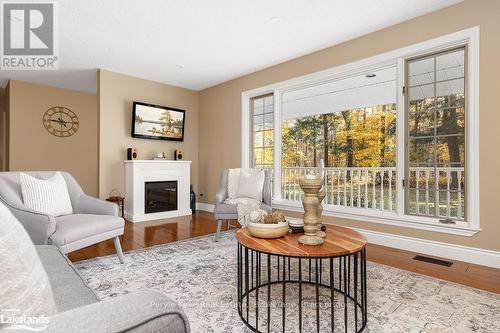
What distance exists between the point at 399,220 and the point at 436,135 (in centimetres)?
103

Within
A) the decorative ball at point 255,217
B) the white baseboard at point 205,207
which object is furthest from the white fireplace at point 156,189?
the decorative ball at point 255,217

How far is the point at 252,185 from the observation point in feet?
12.5

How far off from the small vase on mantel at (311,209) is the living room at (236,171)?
0.01 metres

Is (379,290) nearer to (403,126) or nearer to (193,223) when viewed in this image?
(403,126)

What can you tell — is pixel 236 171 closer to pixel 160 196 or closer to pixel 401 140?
pixel 160 196

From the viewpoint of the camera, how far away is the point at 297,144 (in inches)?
261

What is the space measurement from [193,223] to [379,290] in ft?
10.2

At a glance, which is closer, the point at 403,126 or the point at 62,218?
the point at 62,218

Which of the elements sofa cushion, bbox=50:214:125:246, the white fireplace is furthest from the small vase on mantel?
the white fireplace

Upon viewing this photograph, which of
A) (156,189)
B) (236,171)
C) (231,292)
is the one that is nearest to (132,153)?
(156,189)

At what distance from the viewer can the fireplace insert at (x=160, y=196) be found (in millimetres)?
4953

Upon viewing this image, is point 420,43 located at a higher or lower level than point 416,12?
lower

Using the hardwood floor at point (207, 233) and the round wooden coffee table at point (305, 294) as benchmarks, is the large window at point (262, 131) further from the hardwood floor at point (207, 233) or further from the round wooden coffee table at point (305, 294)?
the round wooden coffee table at point (305, 294)

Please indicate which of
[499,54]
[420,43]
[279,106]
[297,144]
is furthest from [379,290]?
[297,144]
